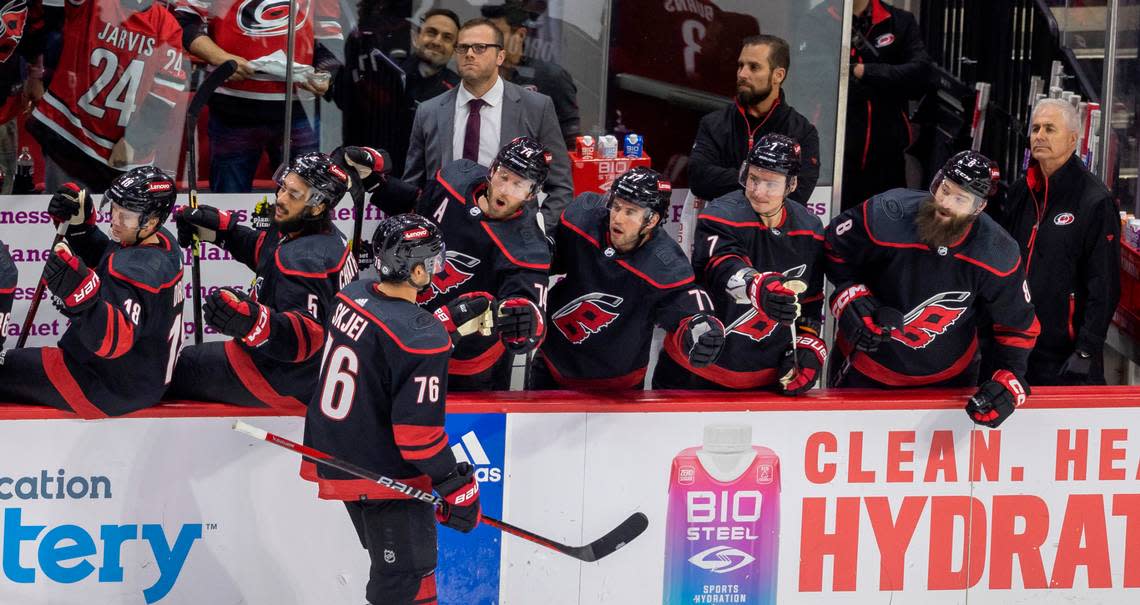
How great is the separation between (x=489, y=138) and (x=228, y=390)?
6.11 feet

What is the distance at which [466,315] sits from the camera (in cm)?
520

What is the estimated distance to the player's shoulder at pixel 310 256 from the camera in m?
5.36

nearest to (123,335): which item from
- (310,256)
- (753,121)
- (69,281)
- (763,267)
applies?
(69,281)

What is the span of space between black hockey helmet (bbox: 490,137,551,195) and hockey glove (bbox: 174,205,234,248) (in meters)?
1.05

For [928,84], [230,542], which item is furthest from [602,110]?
[230,542]

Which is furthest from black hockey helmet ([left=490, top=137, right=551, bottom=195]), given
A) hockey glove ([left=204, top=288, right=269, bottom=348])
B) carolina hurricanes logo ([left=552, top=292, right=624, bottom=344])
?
hockey glove ([left=204, top=288, right=269, bottom=348])

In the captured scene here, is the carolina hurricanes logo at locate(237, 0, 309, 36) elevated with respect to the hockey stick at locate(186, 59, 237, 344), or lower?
elevated

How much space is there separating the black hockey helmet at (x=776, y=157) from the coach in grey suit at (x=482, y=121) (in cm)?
112

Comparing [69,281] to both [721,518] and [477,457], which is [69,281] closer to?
[477,457]

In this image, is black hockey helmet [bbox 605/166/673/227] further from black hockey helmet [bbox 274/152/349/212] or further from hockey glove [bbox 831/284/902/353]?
black hockey helmet [bbox 274/152/349/212]

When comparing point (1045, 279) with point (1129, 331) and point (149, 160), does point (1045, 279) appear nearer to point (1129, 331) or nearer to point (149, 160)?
point (1129, 331)

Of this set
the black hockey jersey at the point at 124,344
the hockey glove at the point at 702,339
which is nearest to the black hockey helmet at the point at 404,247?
the black hockey jersey at the point at 124,344

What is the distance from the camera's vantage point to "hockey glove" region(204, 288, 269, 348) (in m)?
5.04

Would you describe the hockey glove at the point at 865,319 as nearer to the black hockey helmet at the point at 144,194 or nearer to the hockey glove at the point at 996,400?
the hockey glove at the point at 996,400
